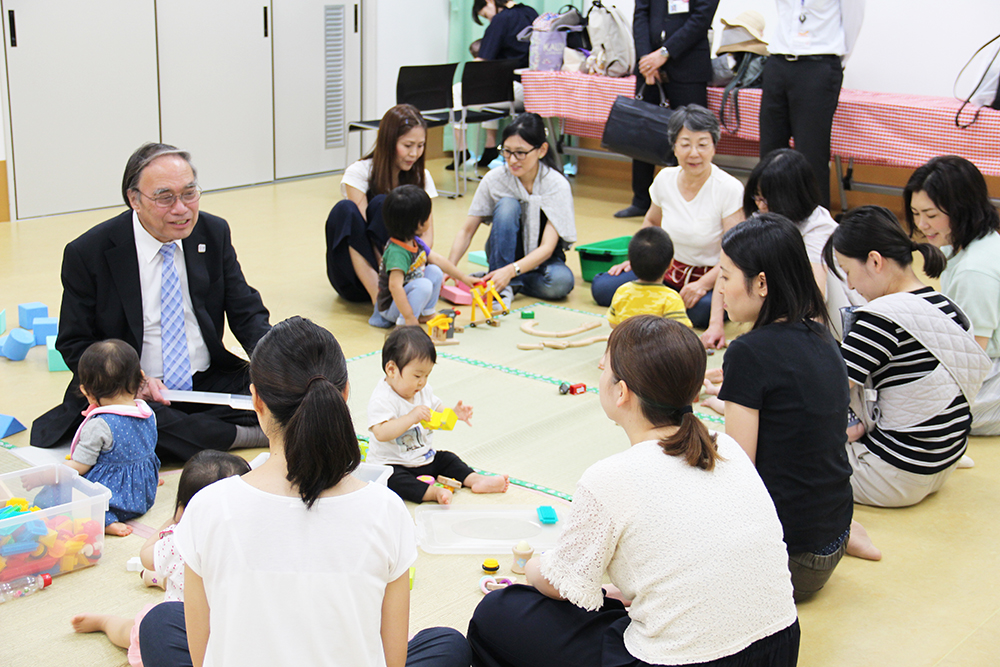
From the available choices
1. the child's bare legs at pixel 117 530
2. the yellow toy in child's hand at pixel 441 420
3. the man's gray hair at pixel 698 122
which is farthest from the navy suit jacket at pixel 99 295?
the man's gray hair at pixel 698 122

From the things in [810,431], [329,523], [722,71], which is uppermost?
[722,71]

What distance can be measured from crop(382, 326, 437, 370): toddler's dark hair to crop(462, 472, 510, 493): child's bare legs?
0.39 metres

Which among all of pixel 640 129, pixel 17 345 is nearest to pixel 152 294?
pixel 17 345

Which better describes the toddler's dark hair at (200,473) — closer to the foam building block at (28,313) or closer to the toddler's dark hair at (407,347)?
the toddler's dark hair at (407,347)

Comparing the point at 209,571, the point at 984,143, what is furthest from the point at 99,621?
the point at 984,143

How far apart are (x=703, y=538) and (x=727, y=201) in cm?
298

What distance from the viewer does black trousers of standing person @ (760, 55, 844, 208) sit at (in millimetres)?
5234

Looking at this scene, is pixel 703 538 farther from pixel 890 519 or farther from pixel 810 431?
pixel 890 519

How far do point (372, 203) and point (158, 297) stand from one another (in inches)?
60.0

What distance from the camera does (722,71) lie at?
259 inches

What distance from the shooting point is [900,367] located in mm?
2598

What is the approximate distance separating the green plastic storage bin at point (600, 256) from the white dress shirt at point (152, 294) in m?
2.41

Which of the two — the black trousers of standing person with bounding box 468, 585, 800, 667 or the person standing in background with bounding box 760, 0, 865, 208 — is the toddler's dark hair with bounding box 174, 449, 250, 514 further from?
the person standing in background with bounding box 760, 0, 865, 208

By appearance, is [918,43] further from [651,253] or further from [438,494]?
[438,494]
